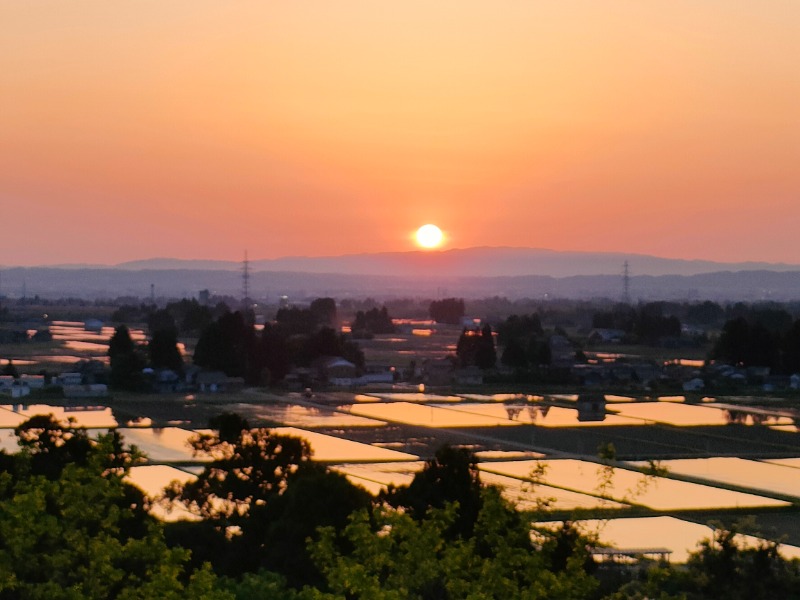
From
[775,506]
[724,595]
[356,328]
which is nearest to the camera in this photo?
[724,595]

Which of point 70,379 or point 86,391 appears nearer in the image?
point 86,391

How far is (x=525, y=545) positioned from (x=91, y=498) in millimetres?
3390

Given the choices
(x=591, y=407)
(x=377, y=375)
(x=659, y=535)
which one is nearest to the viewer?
(x=659, y=535)

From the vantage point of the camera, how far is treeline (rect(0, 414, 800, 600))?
904 cm

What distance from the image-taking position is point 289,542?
13617 millimetres

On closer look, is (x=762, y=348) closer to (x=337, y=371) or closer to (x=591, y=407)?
(x=337, y=371)

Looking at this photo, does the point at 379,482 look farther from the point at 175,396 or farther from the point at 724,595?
the point at 175,396

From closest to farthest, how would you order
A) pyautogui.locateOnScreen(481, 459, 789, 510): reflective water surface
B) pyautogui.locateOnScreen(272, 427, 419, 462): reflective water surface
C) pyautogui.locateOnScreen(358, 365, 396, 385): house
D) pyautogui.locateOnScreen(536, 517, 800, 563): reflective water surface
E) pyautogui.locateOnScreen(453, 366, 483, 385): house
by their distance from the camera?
pyautogui.locateOnScreen(536, 517, 800, 563): reflective water surface, pyautogui.locateOnScreen(481, 459, 789, 510): reflective water surface, pyautogui.locateOnScreen(272, 427, 419, 462): reflective water surface, pyautogui.locateOnScreen(358, 365, 396, 385): house, pyautogui.locateOnScreen(453, 366, 483, 385): house

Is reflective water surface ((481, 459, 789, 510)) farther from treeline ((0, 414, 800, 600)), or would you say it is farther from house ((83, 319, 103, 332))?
house ((83, 319, 103, 332))

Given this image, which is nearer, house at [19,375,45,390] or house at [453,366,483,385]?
house at [19,375,45,390]

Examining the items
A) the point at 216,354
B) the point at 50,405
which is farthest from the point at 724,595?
the point at 216,354

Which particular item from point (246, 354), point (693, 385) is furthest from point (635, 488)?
point (246, 354)

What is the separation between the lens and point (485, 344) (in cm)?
5094

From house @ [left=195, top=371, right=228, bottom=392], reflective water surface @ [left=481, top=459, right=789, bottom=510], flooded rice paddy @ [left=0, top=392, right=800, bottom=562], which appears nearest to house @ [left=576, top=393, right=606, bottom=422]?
flooded rice paddy @ [left=0, top=392, right=800, bottom=562]
